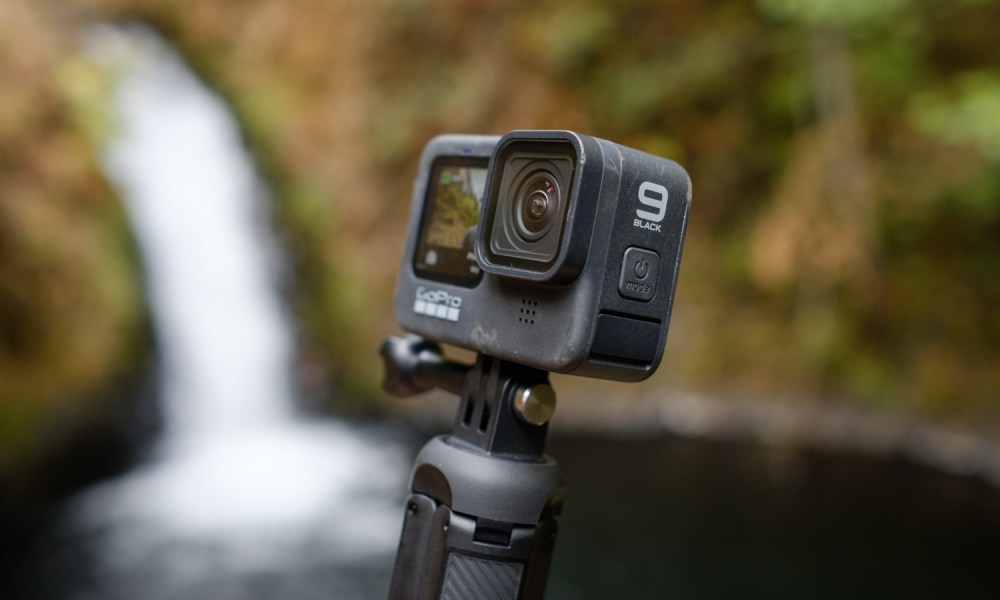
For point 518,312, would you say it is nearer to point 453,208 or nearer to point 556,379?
point 453,208

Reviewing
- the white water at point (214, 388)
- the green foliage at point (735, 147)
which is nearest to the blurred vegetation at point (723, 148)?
the green foliage at point (735, 147)

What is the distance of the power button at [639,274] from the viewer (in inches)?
41.2

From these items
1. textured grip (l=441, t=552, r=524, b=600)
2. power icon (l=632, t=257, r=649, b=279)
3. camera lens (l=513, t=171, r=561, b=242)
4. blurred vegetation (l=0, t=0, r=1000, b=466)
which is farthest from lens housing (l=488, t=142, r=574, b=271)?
blurred vegetation (l=0, t=0, r=1000, b=466)

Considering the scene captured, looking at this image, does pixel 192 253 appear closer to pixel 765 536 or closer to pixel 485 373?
pixel 765 536

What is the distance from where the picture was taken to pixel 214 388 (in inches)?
258

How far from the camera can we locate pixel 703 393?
272 inches

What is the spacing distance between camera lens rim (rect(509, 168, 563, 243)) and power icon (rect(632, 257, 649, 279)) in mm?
115

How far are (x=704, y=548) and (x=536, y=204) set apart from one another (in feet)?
12.8

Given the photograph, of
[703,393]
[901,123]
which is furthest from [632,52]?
[703,393]

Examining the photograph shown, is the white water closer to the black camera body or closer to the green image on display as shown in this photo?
the green image on display

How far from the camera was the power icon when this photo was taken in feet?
3.46

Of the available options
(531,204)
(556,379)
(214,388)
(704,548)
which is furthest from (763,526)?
(531,204)

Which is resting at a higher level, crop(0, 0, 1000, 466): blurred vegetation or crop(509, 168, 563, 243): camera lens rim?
crop(0, 0, 1000, 466): blurred vegetation

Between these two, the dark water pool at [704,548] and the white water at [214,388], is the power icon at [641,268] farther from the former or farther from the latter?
the white water at [214,388]
